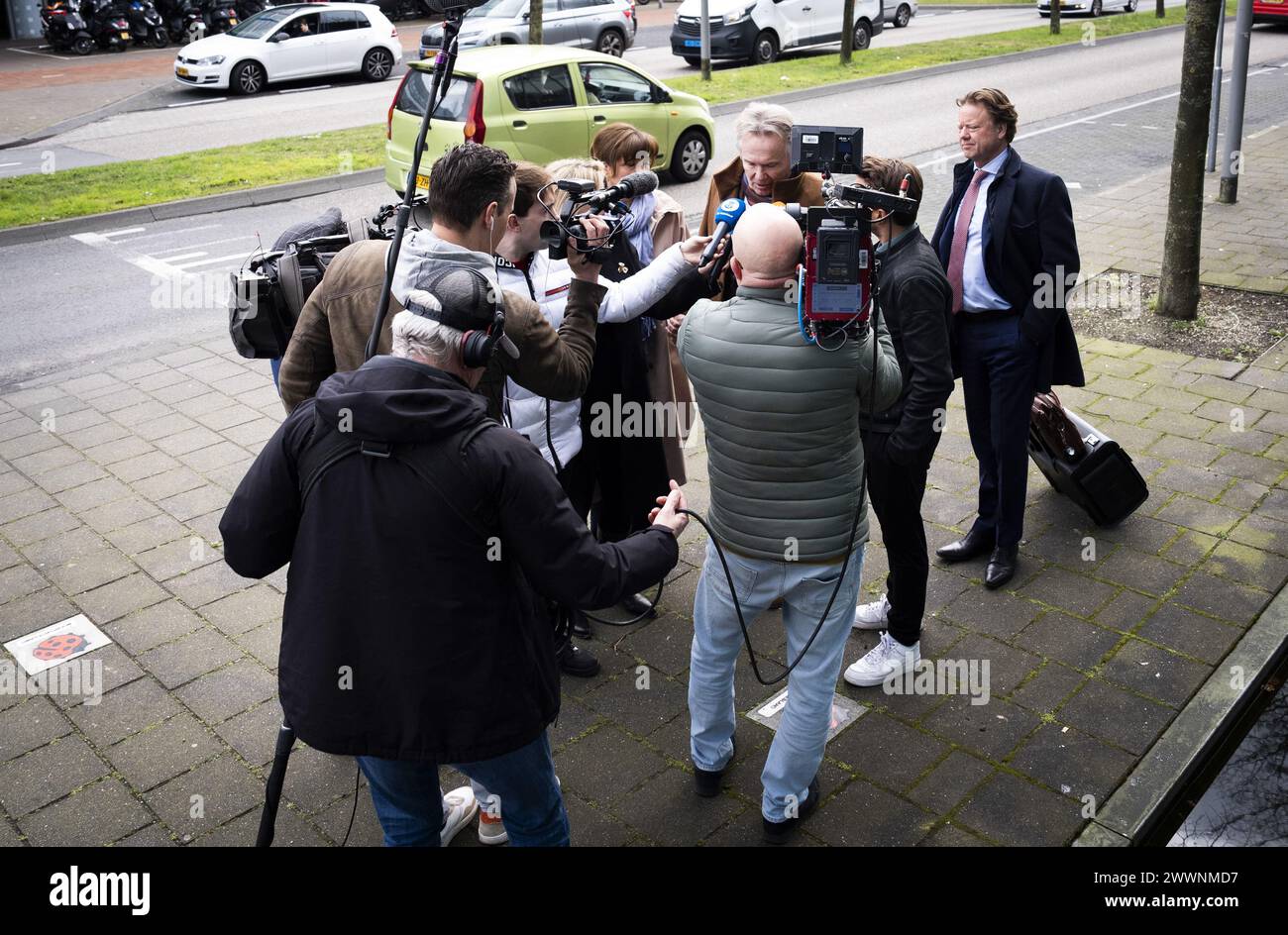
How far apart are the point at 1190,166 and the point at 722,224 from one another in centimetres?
530

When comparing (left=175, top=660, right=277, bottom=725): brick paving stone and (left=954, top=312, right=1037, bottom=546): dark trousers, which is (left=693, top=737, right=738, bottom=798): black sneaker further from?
(left=954, top=312, right=1037, bottom=546): dark trousers

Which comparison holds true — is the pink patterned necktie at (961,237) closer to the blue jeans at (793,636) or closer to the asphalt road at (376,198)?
the blue jeans at (793,636)

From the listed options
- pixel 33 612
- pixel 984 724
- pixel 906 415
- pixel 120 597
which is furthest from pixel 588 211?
pixel 33 612

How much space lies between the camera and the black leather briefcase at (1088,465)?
5230mm

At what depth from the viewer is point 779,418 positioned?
10.6ft

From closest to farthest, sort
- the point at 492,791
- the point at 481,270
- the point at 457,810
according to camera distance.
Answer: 1. the point at 492,791
2. the point at 481,270
3. the point at 457,810

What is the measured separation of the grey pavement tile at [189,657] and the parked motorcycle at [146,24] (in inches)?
1077

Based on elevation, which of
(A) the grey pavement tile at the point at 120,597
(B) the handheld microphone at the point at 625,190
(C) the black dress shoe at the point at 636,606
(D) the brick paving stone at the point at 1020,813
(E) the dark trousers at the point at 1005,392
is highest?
(B) the handheld microphone at the point at 625,190

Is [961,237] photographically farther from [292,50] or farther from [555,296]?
[292,50]

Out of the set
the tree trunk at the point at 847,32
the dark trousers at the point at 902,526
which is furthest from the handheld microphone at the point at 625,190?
the tree trunk at the point at 847,32

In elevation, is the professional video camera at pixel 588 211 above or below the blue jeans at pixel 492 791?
above
